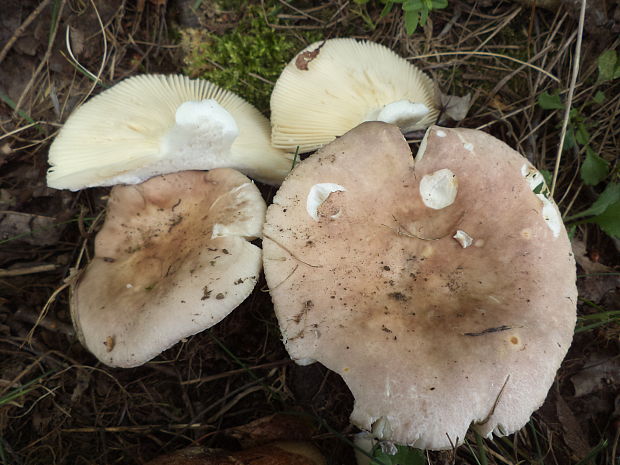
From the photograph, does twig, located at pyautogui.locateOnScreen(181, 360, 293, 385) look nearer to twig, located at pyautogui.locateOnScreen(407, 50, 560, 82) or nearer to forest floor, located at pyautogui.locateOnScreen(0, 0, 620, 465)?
forest floor, located at pyautogui.locateOnScreen(0, 0, 620, 465)

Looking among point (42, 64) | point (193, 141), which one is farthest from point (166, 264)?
point (42, 64)

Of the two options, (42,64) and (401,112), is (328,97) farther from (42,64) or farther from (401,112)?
(42,64)

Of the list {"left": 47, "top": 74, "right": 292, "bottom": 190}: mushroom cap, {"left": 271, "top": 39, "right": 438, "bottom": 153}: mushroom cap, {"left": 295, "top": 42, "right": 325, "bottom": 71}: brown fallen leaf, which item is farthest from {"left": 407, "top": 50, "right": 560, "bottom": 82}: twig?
{"left": 47, "top": 74, "right": 292, "bottom": 190}: mushroom cap

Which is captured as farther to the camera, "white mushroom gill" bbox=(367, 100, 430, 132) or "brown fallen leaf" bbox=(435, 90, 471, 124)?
"brown fallen leaf" bbox=(435, 90, 471, 124)

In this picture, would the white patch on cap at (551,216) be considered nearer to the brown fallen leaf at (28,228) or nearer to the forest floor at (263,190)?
the forest floor at (263,190)

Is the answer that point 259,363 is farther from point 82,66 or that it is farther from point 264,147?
point 82,66

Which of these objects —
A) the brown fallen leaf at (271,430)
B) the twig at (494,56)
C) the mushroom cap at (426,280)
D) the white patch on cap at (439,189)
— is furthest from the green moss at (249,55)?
the brown fallen leaf at (271,430)
